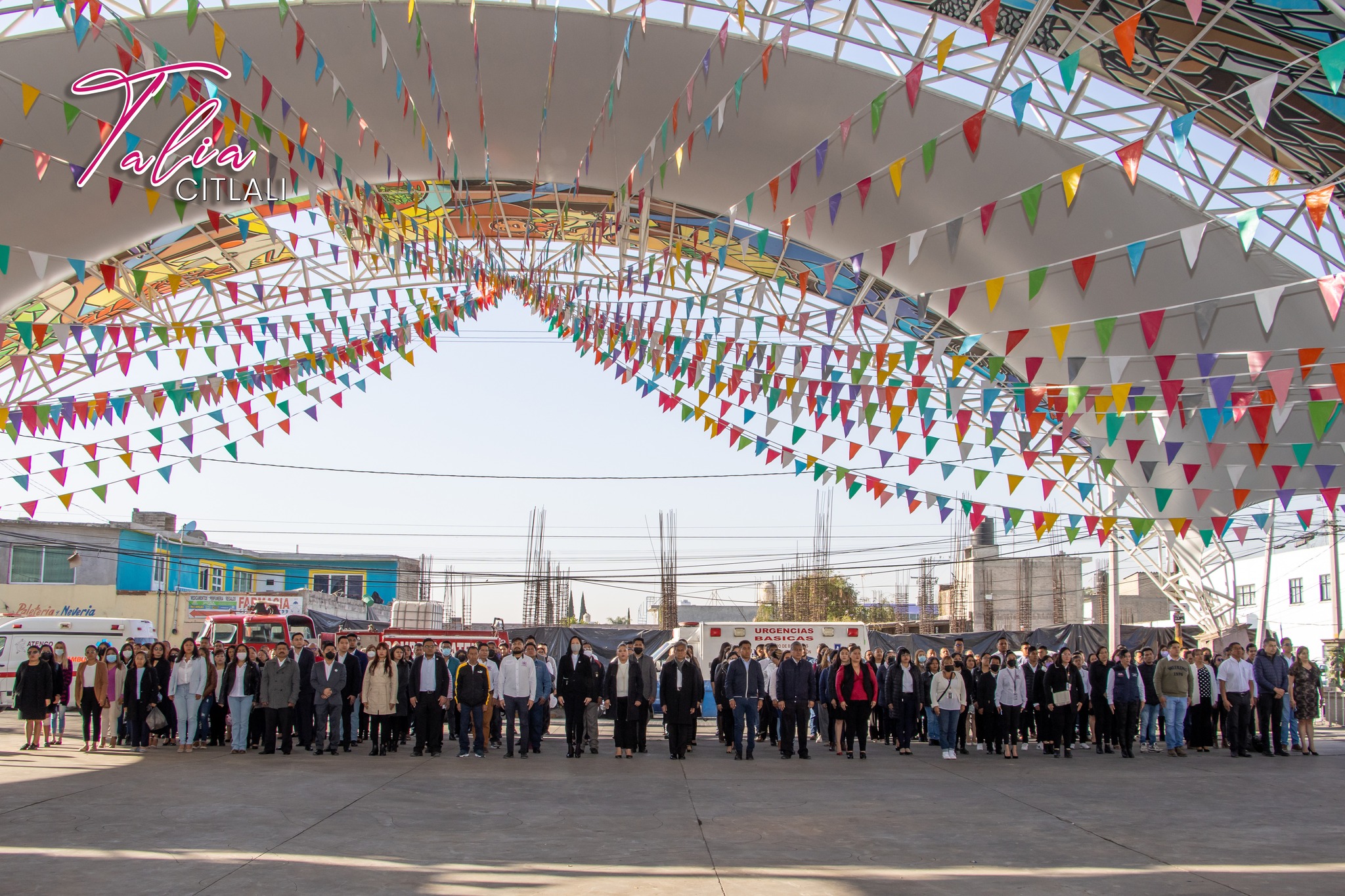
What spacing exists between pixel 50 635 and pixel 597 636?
11.5 metres

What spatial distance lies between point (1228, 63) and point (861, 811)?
1043cm

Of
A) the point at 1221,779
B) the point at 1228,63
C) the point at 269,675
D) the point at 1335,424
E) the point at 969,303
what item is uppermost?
the point at 1228,63

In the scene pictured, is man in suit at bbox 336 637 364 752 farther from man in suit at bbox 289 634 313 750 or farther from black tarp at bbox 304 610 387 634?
black tarp at bbox 304 610 387 634

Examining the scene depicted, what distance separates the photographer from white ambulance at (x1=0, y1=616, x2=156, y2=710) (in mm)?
20359

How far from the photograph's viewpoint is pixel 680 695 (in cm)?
1291

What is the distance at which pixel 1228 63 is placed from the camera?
12930 mm

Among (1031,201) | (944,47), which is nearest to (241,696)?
(1031,201)

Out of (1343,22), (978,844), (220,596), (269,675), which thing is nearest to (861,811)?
(978,844)

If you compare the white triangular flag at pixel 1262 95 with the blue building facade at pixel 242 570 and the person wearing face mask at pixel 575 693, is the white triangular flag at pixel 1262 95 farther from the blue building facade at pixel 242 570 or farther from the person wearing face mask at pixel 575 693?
the blue building facade at pixel 242 570

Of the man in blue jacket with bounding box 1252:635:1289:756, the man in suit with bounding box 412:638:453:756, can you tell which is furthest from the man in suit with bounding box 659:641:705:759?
the man in blue jacket with bounding box 1252:635:1289:756

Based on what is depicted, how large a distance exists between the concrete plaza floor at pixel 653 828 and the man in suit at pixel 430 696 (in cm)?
88

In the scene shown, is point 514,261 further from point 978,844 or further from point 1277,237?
point 978,844

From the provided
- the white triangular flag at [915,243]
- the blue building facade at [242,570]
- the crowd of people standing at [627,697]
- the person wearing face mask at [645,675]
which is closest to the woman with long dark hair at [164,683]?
the crowd of people standing at [627,697]

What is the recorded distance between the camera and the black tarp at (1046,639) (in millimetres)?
24000
